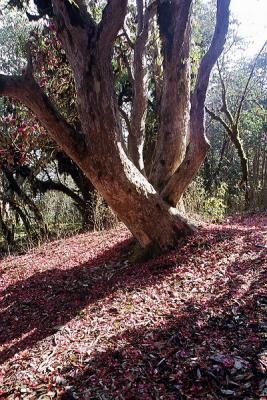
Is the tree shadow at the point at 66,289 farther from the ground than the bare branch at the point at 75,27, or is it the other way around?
the bare branch at the point at 75,27

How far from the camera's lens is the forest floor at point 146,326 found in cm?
223

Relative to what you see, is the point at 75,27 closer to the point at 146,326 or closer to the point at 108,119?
the point at 108,119

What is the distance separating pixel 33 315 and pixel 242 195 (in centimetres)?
633

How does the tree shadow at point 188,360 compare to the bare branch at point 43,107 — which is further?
the bare branch at point 43,107

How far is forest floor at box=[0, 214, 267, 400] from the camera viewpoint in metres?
2.23

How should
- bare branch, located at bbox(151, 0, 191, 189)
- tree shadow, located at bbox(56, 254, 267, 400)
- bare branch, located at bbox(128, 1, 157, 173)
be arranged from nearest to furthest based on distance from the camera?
1. tree shadow, located at bbox(56, 254, 267, 400)
2. bare branch, located at bbox(151, 0, 191, 189)
3. bare branch, located at bbox(128, 1, 157, 173)

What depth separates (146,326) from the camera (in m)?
2.87

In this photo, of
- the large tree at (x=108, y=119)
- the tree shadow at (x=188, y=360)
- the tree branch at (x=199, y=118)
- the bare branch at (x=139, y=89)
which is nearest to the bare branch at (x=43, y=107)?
the large tree at (x=108, y=119)

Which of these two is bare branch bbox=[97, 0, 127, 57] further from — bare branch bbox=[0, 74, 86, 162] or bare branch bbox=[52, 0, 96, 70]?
bare branch bbox=[0, 74, 86, 162]

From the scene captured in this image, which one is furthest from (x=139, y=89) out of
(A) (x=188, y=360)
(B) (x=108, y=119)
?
(A) (x=188, y=360)

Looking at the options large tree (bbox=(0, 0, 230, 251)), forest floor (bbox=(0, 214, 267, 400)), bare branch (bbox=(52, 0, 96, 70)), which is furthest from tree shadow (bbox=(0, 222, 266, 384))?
bare branch (bbox=(52, 0, 96, 70))

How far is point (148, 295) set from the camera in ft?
11.1

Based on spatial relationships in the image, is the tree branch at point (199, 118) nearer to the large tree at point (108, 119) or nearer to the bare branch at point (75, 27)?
the large tree at point (108, 119)

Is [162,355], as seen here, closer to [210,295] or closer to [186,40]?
[210,295]
